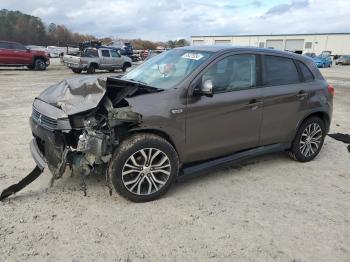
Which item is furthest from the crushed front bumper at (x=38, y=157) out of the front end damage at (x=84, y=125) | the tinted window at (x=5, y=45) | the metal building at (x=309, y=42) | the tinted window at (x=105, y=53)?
the metal building at (x=309, y=42)

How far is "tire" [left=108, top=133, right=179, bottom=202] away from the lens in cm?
392

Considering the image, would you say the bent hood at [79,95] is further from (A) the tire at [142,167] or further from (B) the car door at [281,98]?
(B) the car door at [281,98]

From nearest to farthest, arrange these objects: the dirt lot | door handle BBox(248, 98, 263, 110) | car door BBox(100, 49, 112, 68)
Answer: the dirt lot → door handle BBox(248, 98, 263, 110) → car door BBox(100, 49, 112, 68)

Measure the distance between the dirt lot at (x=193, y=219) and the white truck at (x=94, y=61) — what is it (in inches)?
688

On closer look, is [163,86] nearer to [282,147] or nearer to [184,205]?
[184,205]

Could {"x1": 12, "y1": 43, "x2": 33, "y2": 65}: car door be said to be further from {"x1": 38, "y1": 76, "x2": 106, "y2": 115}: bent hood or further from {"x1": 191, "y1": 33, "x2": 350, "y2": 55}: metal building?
{"x1": 191, "y1": 33, "x2": 350, "y2": 55}: metal building

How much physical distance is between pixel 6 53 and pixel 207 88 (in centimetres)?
2096

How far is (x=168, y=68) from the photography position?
473cm

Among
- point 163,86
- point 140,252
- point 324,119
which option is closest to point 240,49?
point 163,86

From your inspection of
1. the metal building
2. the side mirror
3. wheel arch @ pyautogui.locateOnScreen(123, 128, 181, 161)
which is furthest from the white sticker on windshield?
the metal building

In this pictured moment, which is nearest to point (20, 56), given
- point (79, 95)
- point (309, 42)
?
point (79, 95)

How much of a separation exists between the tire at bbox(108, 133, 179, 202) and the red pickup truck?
20.8 meters

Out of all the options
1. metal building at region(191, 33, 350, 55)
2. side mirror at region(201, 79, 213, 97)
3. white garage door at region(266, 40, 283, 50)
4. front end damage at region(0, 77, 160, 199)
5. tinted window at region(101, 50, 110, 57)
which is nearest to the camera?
front end damage at region(0, 77, 160, 199)

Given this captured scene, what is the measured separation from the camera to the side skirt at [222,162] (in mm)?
4402
